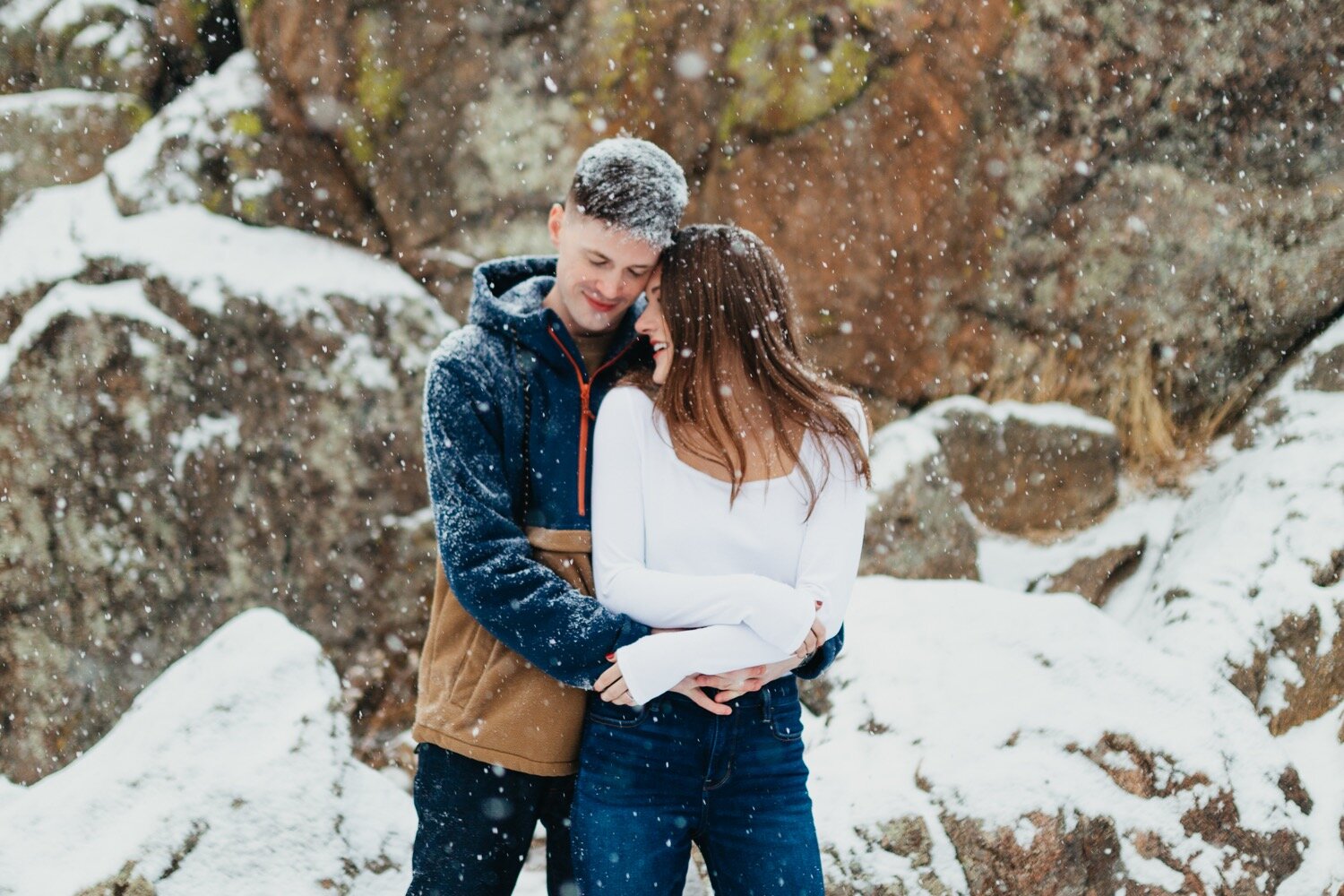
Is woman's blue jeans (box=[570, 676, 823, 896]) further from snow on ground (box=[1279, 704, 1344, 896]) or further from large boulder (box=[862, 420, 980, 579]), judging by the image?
large boulder (box=[862, 420, 980, 579])

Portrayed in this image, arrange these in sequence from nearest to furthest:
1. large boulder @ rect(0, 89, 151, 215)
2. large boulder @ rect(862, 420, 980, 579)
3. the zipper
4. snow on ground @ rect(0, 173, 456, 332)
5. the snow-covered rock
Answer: the zipper < the snow-covered rock < large boulder @ rect(862, 420, 980, 579) < snow on ground @ rect(0, 173, 456, 332) < large boulder @ rect(0, 89, 151, 215)

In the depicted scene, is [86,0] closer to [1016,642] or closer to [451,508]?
[451,508]

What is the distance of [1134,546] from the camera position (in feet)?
18.2

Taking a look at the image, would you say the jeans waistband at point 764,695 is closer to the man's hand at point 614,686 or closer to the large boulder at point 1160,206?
the man's hand at point 614,686

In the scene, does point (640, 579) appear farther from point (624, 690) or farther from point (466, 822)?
point (466, 822)

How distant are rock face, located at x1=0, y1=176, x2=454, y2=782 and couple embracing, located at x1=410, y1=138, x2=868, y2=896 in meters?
3.36

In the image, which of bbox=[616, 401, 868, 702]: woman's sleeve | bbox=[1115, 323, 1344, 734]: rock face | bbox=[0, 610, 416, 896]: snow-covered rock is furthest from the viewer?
bbox=[1115, 323, 1344, 734]: rock face

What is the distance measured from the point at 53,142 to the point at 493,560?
19.7ft

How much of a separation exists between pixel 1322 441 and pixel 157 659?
5.63 m

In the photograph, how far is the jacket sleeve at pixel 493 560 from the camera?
78.5 inches

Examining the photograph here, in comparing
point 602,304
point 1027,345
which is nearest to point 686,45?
point 1027,345

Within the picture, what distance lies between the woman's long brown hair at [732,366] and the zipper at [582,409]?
0.20 meters

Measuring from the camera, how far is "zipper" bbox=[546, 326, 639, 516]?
7.20ft

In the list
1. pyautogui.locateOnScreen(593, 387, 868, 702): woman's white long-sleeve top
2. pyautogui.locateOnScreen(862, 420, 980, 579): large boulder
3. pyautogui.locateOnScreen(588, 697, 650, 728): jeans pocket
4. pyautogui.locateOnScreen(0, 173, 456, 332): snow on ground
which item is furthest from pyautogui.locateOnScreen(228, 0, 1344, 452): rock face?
pyautogui.locateOnScreen(588, 697, 650, 728): jeans pocket
